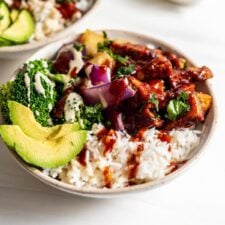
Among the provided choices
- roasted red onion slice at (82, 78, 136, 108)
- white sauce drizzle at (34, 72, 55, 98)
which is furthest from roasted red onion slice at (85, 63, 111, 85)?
white sauce drizzle at (34, 72, 55, 98)

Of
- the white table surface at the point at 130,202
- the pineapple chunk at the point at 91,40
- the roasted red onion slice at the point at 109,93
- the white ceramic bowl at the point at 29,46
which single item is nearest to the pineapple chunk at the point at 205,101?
the white table surface at the point at 130,202

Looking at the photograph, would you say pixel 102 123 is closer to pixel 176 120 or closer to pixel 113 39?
pixel 176 120

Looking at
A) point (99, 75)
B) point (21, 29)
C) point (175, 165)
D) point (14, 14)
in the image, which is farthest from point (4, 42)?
point (175, 165)

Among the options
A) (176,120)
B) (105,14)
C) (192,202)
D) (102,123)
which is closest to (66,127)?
(102,123)

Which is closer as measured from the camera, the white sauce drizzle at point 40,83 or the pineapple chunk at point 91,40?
the white sauce drizzle at point 40,83

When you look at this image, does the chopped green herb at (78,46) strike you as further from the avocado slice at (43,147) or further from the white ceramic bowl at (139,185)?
the avocado slice at (43,147)

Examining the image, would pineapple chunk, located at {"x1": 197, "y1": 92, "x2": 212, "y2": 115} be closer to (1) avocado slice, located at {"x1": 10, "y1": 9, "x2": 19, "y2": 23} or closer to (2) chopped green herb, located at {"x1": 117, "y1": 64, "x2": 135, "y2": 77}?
(2) chopped green herb, located at {"x1": 117, "y1": 64, "x2": 135, "y2": 77}
